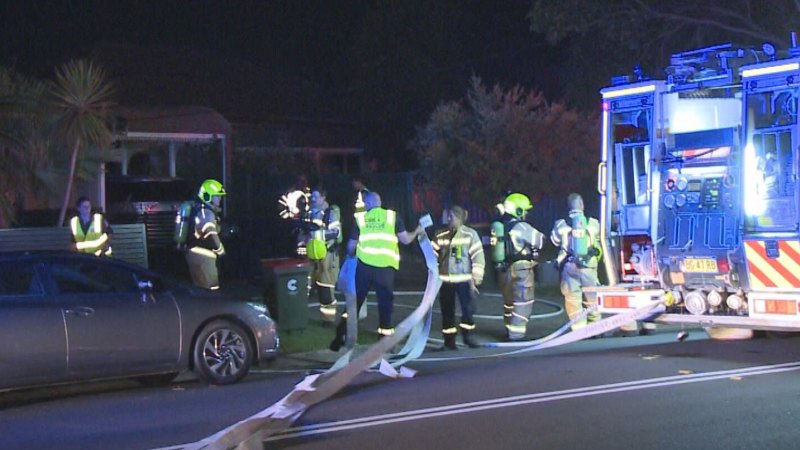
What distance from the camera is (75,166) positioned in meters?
16.1

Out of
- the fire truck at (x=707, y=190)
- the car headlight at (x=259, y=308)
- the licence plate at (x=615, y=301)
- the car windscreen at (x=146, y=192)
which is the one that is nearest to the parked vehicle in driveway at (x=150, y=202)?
the car windscreen at (x=146, y=192)

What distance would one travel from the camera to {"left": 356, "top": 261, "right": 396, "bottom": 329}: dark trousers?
13039 mm

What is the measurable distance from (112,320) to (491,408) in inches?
140

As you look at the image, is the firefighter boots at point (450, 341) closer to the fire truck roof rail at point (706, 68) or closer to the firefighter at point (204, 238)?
the firefighter at point (204, 238)

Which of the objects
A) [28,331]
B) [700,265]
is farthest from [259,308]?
[700,265]

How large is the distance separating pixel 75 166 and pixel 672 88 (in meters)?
8.60

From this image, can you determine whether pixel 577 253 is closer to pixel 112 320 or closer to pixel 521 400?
pixel 521 400

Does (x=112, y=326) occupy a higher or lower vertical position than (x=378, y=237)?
lower

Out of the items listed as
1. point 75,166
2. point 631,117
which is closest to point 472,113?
point 75,166

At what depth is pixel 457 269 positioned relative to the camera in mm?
Answer: 13734

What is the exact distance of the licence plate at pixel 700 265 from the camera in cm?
1155

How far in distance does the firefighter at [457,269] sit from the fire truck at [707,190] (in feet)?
6.06

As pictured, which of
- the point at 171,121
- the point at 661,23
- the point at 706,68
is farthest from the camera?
the point at 171,121

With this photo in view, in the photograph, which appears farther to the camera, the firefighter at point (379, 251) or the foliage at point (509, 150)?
the foliage at point (509, 150)
